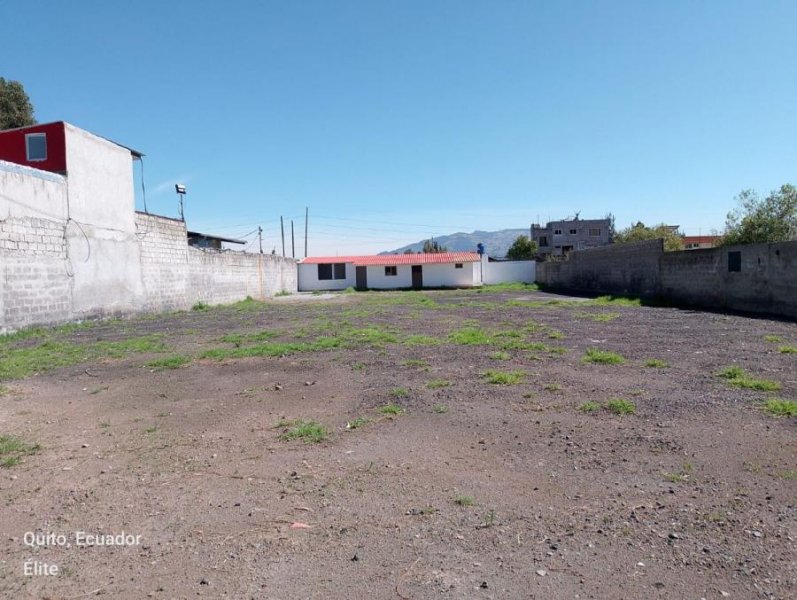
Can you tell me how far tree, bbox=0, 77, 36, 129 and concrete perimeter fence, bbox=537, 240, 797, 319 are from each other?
32452 millimetres

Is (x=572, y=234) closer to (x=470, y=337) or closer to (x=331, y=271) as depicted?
(x=331, y=271)

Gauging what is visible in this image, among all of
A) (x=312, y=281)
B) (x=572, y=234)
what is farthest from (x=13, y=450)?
(x=572, y=234)

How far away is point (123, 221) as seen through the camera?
17.9m

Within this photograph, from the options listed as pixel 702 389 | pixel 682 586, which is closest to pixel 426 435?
pixel 682 586

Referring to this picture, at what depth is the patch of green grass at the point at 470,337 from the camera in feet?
33.2

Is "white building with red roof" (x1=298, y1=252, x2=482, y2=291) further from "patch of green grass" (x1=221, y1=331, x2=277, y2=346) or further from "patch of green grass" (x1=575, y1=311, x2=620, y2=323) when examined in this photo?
"patch of green grass" (x1=221, y1=331, x2=277, y2=346)

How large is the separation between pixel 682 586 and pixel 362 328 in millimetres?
10765

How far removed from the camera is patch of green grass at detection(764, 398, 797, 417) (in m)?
4.95

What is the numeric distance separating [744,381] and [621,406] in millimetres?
2076

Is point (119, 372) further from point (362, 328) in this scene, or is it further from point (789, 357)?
point (789, 357)

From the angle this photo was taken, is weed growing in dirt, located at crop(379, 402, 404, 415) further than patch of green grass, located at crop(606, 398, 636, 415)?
Yes

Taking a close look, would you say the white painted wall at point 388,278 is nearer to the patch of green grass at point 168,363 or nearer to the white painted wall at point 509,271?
the white painted wall at point 509,271

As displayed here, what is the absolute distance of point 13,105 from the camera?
29.5 metres

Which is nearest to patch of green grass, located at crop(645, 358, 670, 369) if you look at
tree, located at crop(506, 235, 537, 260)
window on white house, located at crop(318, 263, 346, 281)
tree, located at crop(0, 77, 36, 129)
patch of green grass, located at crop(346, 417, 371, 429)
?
patch of green grass, located at crop(346, 417, 371, 429)
